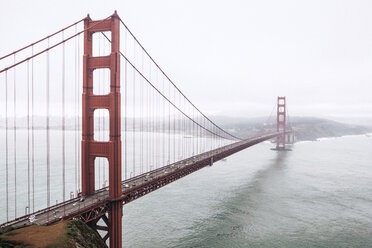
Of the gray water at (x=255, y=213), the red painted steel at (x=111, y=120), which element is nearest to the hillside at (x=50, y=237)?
the red painted steel at (x=111, y=120)

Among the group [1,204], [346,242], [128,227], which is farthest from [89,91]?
[346,242]

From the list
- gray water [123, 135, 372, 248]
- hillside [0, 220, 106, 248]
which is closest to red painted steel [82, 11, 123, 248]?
hillside [0, 220, 106, 248]

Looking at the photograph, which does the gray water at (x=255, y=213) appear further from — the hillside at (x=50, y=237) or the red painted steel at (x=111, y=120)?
the hillside at (x=50, y=237)

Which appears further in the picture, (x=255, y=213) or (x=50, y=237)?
(x=255, y=213)

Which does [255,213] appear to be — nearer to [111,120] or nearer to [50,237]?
[111,120]

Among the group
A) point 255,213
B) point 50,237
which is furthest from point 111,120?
point 255,213

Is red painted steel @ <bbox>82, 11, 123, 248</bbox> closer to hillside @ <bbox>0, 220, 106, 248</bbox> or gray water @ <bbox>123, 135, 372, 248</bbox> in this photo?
hillside @ <bbox>0, 220, 106, 248</bbox>

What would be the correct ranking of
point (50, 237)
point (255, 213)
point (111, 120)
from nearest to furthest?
point (50, 237) → point (111, 120) → point (255, 213)
